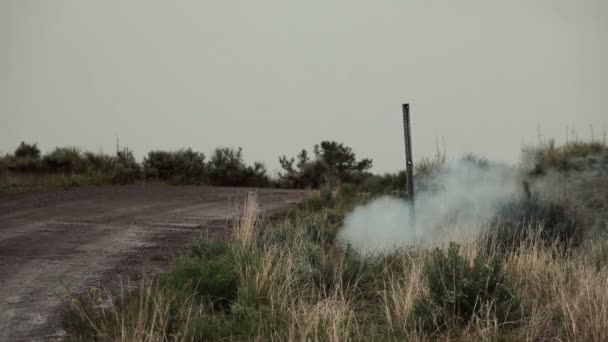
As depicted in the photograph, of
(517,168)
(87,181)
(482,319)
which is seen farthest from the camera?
(87,181)

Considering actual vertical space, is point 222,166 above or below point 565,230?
above

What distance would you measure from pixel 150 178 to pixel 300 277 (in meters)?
17.3

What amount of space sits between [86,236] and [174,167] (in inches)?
540

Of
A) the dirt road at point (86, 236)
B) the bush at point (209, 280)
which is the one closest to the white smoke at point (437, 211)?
the bush at point (209, 280)

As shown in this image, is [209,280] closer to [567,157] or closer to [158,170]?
[567,157]

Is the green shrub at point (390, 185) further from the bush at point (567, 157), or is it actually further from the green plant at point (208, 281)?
the green plant at point (208, 281)

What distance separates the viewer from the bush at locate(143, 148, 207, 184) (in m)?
25.7

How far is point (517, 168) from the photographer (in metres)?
16.9

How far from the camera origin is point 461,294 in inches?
301

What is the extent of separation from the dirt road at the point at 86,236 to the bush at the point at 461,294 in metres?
3.57

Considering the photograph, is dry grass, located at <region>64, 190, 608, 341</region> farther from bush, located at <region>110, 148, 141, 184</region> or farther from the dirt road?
bush, located at <region>110, 148, 141, 184</region>

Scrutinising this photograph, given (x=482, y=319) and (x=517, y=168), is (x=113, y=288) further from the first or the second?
(x=517, y=168)

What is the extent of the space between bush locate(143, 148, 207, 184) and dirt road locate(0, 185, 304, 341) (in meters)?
3.42

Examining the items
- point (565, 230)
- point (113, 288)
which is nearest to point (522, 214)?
point (565, 230)
